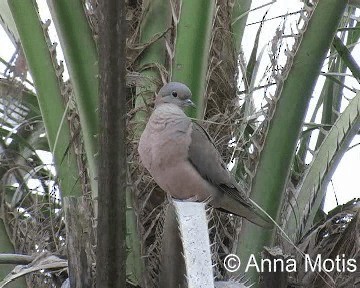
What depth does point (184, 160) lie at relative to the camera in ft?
6.70

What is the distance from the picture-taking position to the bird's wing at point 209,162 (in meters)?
1.98

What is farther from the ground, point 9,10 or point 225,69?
point 9,10

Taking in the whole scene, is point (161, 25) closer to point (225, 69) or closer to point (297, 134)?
point (225, 69)

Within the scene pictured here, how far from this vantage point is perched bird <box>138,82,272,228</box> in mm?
1904

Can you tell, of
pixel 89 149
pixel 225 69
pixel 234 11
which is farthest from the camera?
pixel 234 11

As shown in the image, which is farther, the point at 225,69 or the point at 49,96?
the point at 225,69

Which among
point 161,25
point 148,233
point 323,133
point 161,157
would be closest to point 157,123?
point 161,157

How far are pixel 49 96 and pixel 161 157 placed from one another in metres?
0.32

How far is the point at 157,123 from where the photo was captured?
1.92m

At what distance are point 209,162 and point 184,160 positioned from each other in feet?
0.22
